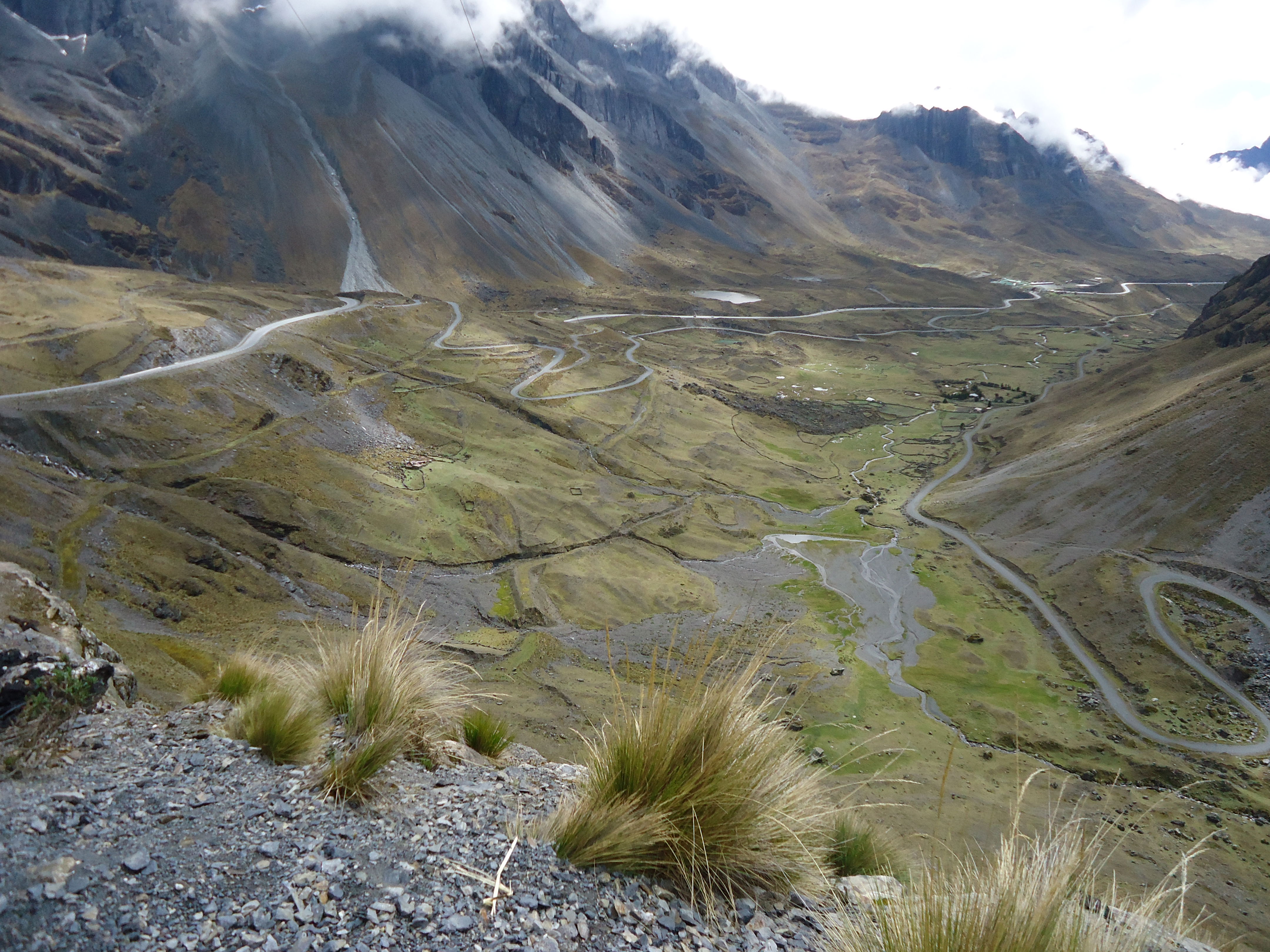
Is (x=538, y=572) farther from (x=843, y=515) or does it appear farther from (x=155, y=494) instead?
(x=843, y=515)

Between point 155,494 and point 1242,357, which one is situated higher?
point 1242,357

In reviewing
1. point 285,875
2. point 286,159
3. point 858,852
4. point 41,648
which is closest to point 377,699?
point 285,875

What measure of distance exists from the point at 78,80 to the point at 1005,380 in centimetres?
14566

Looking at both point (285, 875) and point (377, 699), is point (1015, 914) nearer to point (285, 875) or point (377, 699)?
point (285, 875)

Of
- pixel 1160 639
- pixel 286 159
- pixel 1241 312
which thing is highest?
pixel 286 159

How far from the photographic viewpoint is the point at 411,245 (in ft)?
367

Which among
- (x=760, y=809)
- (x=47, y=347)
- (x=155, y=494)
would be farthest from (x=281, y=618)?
(x=760, y=809)

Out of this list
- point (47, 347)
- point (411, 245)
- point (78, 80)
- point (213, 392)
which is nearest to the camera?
point (47, 347)

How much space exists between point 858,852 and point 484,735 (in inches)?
145

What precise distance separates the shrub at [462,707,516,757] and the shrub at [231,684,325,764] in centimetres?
173

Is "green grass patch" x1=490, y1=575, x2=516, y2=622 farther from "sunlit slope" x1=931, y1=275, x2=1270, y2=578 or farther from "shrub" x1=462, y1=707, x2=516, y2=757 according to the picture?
"sunlit slope" x1=931, y1=275, x2=1270, y2=578

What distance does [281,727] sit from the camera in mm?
5227

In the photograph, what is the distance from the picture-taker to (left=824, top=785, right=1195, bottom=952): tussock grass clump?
10.3 ft

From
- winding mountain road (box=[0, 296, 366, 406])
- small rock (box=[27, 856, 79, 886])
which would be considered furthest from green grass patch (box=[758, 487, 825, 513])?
small rock (box=[27, 856, 79, 886])
